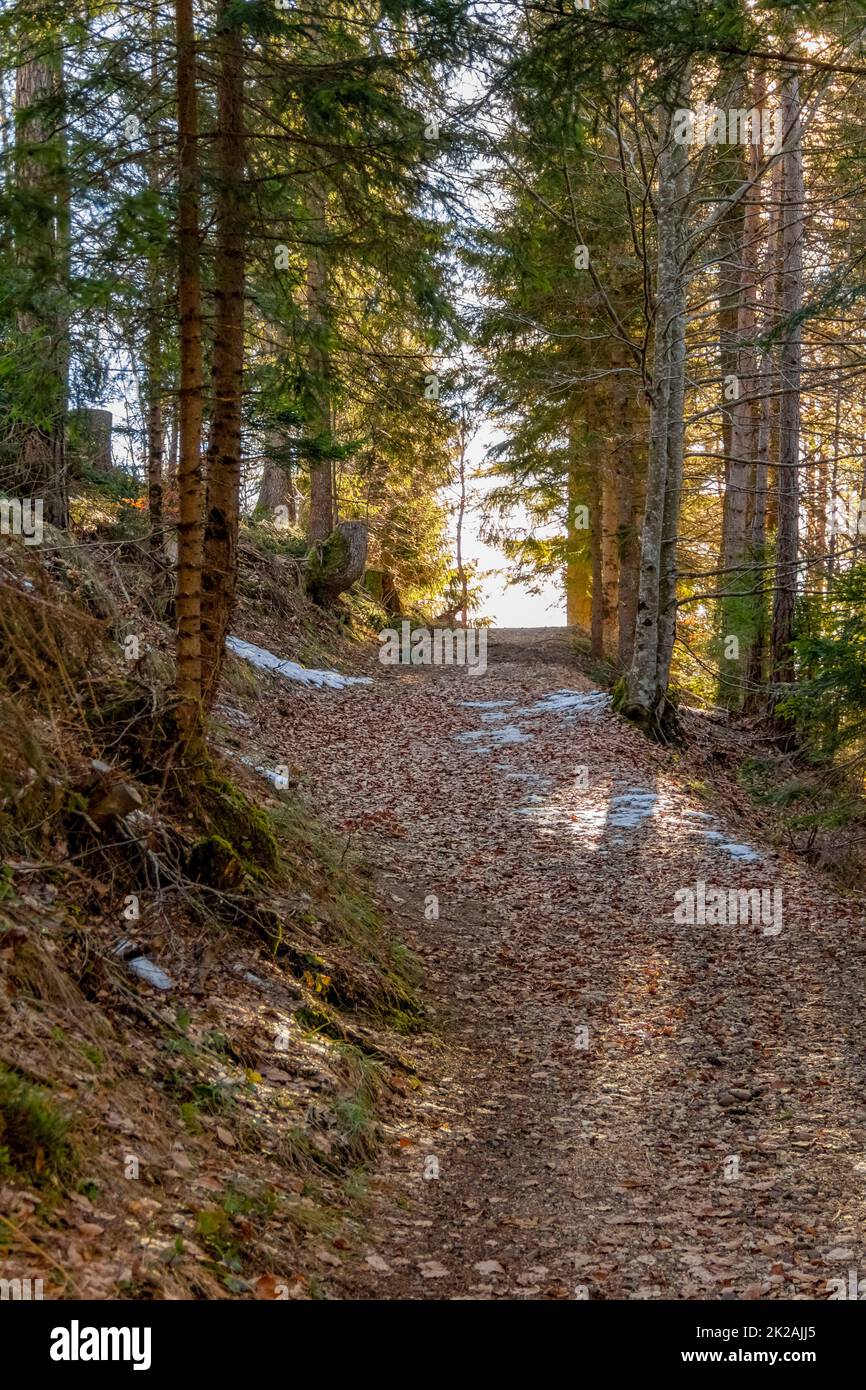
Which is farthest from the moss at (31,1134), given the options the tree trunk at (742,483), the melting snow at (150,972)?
the tree trunk at (742,483)

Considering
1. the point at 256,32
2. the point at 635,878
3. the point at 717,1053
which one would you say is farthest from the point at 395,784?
the point at 256,32

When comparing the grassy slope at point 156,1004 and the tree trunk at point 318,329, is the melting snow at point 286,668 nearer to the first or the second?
the tree trunk at point 318,329

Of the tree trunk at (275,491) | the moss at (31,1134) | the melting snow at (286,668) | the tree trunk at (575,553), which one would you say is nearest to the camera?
the moss at (31,1134)

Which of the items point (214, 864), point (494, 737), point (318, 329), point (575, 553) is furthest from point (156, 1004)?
point (575, 553)

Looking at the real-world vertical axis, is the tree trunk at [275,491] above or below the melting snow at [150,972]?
above

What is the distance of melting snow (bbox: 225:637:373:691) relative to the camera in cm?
1505

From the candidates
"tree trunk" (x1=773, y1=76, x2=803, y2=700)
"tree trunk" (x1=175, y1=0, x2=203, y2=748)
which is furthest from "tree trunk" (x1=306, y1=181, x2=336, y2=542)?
"tree trunk" (x1=773, y1=76, x2=803, y2=700)

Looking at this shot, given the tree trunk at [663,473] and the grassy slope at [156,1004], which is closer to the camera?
the grassy slope at [156,1004]

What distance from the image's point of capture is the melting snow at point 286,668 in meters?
15.0

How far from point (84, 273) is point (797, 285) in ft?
37.4

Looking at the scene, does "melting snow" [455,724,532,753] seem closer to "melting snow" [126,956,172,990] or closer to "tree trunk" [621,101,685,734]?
"tree trunk" [621,101,685,734]

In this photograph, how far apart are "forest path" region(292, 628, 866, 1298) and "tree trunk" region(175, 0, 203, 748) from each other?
117 inches

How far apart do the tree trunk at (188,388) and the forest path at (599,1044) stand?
2.97 meters
